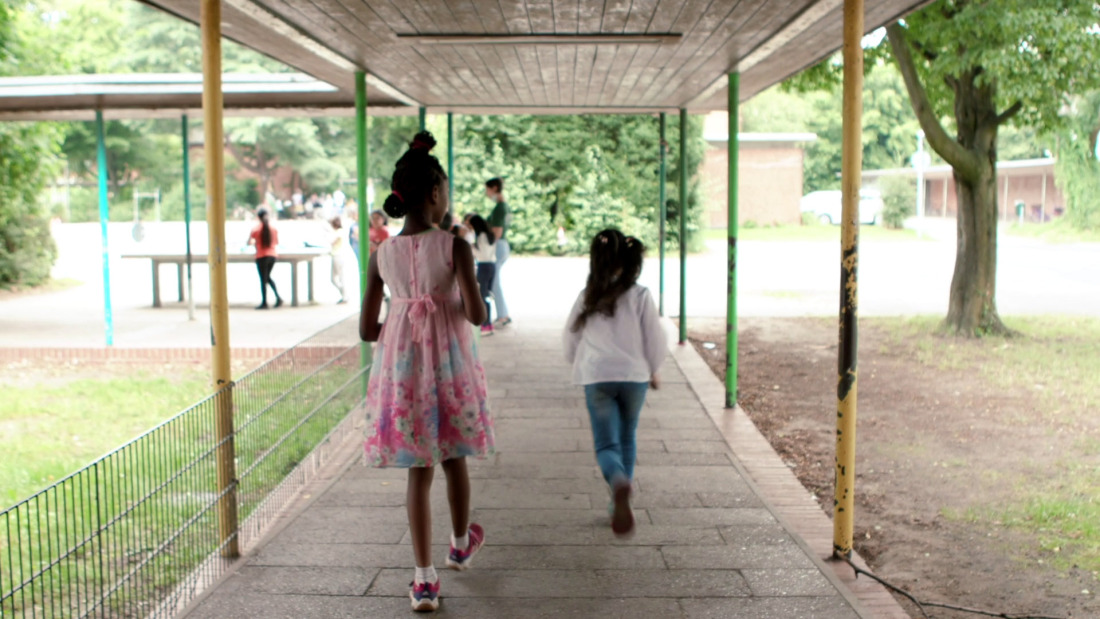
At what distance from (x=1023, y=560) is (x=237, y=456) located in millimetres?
3905

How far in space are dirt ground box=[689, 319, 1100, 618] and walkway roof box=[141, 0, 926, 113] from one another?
2802mm

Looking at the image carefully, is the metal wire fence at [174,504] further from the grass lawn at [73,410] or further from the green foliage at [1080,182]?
the green foliage at [1080,182]

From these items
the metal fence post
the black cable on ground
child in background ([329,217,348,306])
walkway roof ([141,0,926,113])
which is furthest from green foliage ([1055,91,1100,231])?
the black cable on ground

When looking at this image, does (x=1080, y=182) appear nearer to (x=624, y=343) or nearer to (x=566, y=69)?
(x=566, y=69)

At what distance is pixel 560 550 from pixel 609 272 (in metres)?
1.27

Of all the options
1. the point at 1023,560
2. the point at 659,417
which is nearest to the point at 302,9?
the point at 659,417

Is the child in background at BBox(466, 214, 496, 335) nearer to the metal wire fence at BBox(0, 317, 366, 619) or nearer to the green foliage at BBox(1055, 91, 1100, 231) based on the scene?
the metal wire fence at BBox(0, 317, 366, 619)

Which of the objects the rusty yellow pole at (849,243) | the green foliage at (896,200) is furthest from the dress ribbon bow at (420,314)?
the green foliage at (896,200)

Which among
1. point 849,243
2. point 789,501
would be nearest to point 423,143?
point 849,243

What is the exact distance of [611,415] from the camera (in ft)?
15.3

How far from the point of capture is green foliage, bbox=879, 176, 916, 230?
134 ft

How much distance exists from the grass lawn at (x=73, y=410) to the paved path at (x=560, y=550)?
7.37 feet

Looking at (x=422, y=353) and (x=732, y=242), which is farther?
(x=732, y=242)

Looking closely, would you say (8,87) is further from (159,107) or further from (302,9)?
(302,9)
